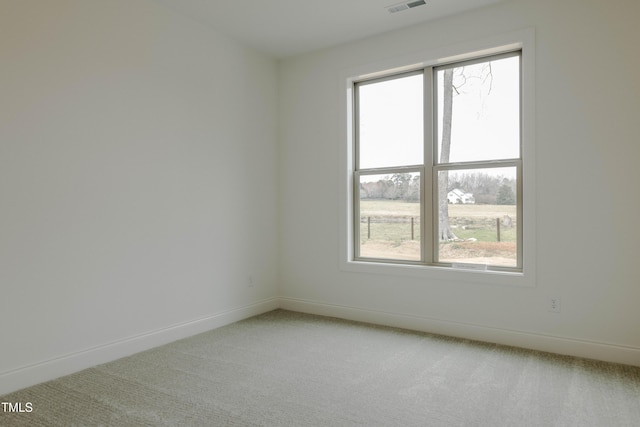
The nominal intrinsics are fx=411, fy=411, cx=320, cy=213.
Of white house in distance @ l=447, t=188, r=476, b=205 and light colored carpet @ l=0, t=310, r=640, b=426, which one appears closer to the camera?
light colored carpet @ l=0, t=310, r=640, b=426

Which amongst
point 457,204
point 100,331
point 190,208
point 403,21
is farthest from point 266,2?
point 100,331

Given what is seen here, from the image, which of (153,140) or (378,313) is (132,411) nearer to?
(153,140)

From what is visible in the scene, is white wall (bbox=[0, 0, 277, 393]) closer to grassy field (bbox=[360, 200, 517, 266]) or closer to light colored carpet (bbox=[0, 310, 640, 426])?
light colored carpet (bbox=[0, 310, 640, 426])

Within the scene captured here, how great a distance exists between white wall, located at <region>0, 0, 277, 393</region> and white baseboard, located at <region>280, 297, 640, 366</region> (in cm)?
79

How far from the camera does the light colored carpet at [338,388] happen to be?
218 cm

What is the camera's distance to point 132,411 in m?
2.24

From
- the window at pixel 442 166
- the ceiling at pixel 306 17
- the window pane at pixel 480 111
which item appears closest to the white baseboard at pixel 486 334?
the window at pixel 442 166

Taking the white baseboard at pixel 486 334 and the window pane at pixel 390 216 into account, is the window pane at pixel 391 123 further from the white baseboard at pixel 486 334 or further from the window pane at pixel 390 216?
the white baseboard at pixel 486 334

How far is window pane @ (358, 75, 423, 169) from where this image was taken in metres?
4.02

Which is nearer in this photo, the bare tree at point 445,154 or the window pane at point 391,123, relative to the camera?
the bare tree at point 445,154

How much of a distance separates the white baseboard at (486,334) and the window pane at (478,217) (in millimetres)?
577

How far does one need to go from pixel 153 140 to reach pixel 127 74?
53 cm

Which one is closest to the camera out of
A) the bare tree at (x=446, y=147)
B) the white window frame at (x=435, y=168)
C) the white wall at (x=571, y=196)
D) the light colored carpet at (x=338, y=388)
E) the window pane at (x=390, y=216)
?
the light colored carpet at (x=338, y=388)

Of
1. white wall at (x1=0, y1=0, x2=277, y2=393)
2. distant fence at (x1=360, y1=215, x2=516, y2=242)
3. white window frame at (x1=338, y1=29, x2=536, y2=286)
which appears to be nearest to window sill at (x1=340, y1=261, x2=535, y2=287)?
white window frame at (x1=338, y1=29, x2=536, y2=286)
